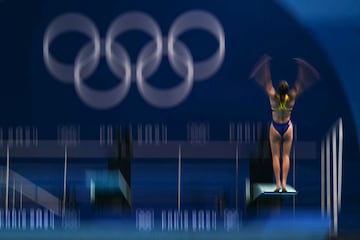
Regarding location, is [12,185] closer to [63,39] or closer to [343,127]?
[63,39]

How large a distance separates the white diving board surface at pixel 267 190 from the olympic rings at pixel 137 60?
1109mm

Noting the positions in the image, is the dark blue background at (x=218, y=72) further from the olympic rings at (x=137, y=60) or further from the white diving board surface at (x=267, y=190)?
the white diving board surface at (x=267, y=190)

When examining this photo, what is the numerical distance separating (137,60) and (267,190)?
174 centimetres

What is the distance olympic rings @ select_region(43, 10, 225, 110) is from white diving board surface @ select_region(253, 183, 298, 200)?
111cm

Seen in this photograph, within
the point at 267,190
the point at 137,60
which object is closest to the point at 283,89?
the point at 267,190

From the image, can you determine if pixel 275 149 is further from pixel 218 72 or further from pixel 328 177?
pixel 218 72

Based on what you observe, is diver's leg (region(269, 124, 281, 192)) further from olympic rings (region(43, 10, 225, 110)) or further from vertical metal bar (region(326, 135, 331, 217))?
olympic rings (region(43, 10, 225, 110))

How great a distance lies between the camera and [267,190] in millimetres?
6926

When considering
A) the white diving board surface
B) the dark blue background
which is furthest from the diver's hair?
the white diving board surface

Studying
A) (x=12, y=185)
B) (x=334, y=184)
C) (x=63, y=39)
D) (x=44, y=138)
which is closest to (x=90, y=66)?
(x=63, y=39)

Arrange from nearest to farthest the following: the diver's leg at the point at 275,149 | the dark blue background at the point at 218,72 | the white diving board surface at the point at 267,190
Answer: the white diving board surface at the point at 267,190
the diver's leg at the point at 275,149
the dark blue background at the point at 218,72

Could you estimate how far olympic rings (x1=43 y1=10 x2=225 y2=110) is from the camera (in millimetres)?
Result: 7246

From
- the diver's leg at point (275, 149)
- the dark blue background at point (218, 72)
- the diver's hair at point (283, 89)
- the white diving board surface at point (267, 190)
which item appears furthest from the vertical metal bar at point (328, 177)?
the diver's hair at point (283, 89)

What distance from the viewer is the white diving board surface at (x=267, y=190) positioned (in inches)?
273
